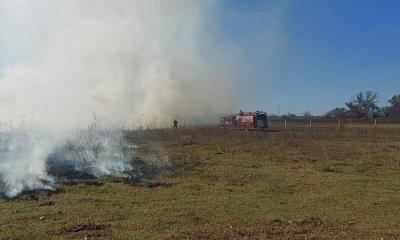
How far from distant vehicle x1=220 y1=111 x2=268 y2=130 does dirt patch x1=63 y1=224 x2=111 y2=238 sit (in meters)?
47.1

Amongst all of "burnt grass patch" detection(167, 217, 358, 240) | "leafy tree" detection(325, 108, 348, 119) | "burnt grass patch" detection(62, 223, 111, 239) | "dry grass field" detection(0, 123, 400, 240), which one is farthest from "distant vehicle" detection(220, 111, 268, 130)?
"leafy tree" detection(325, 108, 348, 119)

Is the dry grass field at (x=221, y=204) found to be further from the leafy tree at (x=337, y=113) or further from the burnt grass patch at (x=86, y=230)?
the leafy tree at (x=337, y=113)

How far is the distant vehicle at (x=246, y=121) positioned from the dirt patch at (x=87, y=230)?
155 feet

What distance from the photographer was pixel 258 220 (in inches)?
480

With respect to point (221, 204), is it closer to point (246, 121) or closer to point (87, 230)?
point (87, 230)

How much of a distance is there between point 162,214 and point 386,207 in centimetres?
592

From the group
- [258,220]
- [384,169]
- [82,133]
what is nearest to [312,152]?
[384,169]

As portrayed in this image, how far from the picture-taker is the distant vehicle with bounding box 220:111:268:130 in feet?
193

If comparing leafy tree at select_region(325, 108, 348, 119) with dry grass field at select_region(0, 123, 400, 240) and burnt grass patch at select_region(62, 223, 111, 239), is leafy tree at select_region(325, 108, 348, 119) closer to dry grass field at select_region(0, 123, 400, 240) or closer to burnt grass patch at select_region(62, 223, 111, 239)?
dry grass field at select_region(0, 123, 400, 240)

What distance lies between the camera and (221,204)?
46.5 ft

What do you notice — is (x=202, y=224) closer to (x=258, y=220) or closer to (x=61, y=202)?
(x=258, y=220)

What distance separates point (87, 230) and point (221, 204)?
4.21 m

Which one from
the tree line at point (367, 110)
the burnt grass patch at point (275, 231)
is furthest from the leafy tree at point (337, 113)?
the burnt grass patch at point (275, 231)

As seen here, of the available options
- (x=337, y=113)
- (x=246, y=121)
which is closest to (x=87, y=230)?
(x=246, y=121)
